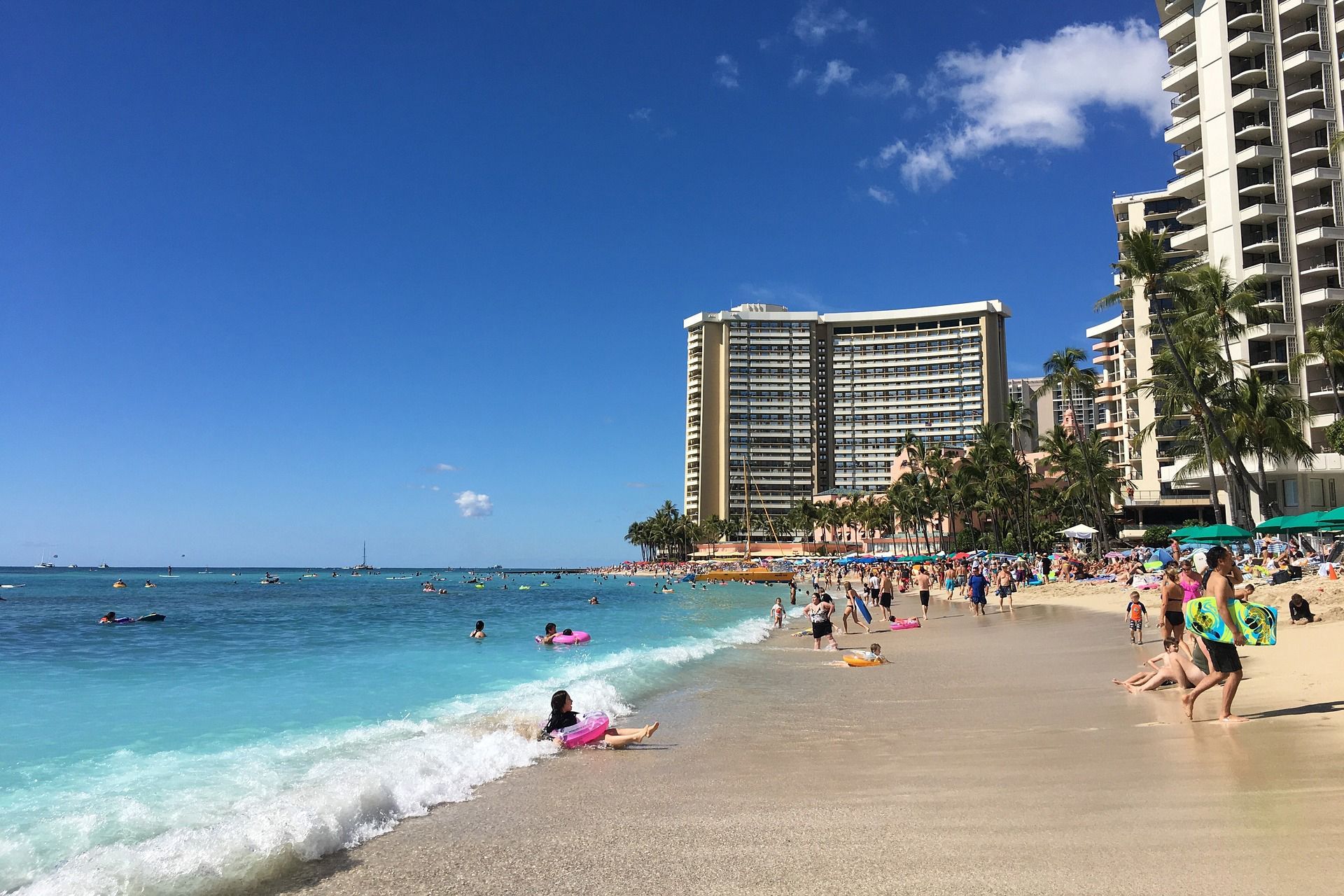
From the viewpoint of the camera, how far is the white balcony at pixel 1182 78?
5541 centimetres

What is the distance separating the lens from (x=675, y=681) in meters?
15.1

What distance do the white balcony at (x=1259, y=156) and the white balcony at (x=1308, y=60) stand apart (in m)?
4.61

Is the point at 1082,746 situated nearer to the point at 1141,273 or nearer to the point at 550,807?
the point at 550,807

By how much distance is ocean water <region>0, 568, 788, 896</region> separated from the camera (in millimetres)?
5824

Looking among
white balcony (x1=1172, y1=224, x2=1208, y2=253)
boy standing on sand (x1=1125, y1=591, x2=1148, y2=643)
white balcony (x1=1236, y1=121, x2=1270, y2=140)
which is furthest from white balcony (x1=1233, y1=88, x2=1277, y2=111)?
boy standing on sand (x1=1125, y1=591, x2=1148, y2=643)

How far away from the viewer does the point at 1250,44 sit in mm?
51938

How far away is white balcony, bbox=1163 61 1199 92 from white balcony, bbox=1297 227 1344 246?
13.4m

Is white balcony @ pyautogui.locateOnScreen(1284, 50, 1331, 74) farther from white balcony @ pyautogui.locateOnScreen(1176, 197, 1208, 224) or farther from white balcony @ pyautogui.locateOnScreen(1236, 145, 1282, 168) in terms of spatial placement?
white balcony @ pyautogui.locateOnScreen(1176, 197, 1208, 224)

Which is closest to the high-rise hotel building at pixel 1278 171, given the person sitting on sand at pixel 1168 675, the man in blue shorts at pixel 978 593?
the man in blue shorts at pixel 978 593

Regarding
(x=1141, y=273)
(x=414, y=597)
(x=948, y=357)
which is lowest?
(x=414, y=597)

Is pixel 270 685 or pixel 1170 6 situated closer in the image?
pixel 270 685

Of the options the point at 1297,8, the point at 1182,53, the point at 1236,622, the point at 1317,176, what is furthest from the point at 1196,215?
the point at 1236,622

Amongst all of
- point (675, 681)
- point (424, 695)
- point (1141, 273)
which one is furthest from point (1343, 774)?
point (1141, 273)

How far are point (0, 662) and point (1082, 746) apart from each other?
23226 mm
